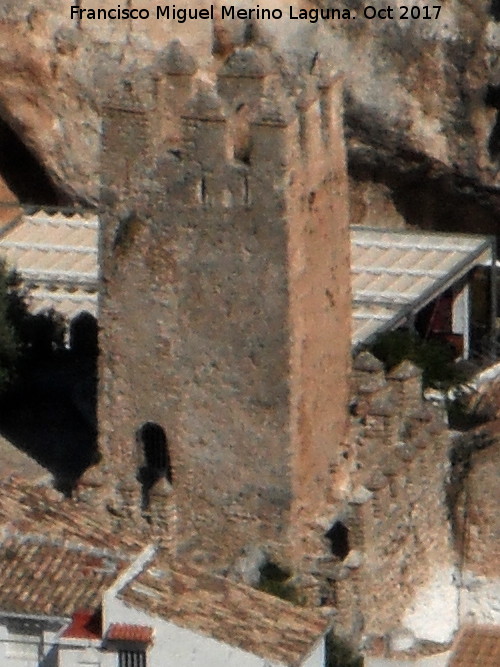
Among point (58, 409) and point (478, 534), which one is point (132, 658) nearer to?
point (478, 534)

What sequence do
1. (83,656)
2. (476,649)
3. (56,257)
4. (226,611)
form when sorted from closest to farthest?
(83,656) < (226,611) < (476,649) < (56,257)

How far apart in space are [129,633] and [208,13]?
14.7m

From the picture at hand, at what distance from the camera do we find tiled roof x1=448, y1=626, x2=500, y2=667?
27391mm

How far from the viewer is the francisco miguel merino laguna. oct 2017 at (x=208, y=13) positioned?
39000 mm

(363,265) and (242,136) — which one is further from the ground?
(363,265)

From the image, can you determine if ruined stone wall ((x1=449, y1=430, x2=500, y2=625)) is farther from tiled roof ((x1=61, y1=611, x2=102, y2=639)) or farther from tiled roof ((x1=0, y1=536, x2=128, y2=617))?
tiled roof ((x1=61, y1=611, x2=102, y2=639))

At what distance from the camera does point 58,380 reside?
3466cm

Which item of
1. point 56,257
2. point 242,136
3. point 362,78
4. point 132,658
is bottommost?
point 132,658

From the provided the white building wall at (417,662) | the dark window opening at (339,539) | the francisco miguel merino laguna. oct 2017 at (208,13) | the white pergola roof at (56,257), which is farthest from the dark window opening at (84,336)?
the white building wall at (417,662)

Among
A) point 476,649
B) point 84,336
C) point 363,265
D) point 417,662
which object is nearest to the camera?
point 417,662

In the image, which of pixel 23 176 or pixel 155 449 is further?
pixel 23 176

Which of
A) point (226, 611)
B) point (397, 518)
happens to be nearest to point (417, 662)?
point (226, 611)

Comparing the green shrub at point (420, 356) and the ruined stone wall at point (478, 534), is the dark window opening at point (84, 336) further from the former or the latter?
the ruined stone wall at point (478, 534)

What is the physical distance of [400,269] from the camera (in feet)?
119
